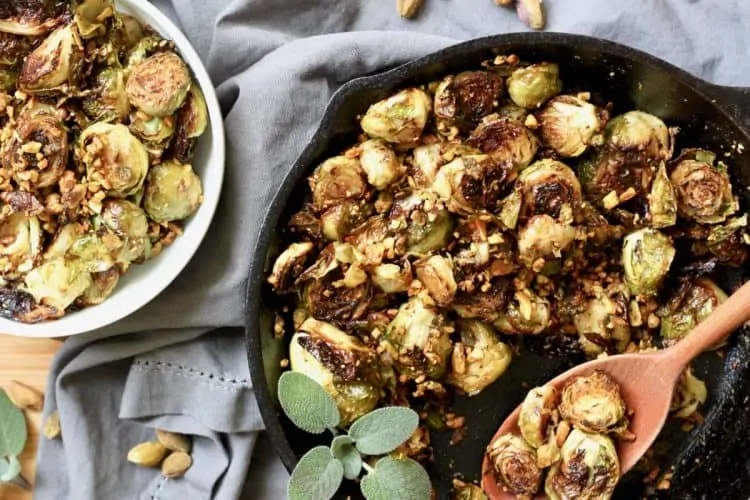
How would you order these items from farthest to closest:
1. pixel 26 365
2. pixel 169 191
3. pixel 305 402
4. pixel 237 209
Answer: pixel 26 365 < pixel 237 209 < pixel 169 191 < pixel 305 402

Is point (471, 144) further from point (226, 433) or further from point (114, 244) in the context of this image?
point (226, 433)

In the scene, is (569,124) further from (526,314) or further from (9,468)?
(9,468)

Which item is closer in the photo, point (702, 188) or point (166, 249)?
point (702, 188)

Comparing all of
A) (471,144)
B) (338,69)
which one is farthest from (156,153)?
(471,144)

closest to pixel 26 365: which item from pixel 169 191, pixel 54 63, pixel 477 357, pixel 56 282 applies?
pixel 56 282

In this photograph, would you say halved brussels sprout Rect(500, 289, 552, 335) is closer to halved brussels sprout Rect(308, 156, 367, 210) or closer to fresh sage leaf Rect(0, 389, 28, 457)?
halved brussels sprout Rect(308, 156, 367, 210)

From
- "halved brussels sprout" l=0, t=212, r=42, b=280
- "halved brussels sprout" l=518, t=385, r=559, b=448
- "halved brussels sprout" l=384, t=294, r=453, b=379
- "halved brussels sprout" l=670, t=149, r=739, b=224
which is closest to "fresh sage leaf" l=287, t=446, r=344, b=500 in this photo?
"halved brussels sprout" l=384, t=294, r=453, b=379

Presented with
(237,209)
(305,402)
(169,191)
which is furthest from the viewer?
(237,209)
